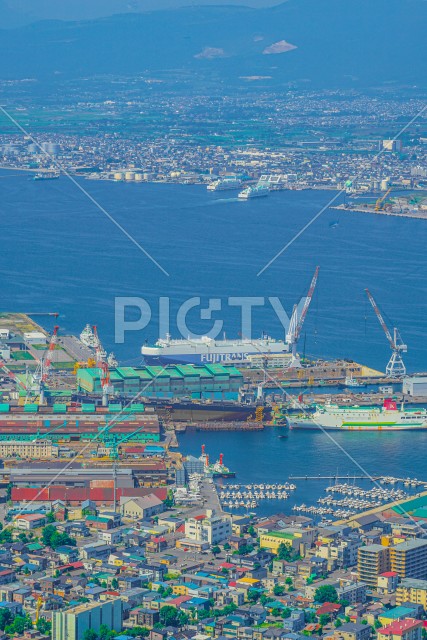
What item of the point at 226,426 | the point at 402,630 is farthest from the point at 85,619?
the point at 226,426

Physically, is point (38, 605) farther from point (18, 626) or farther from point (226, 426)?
point (226, 426)

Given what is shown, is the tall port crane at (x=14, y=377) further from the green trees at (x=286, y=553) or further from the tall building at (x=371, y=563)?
the tall building at (x=371, y=563)

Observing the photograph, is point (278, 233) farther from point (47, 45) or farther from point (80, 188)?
point (47, 45)

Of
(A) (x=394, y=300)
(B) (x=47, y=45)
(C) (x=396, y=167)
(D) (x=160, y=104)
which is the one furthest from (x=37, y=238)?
(B) (x=47, y=45)

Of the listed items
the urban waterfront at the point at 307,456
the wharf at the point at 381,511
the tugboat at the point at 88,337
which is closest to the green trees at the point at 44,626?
the wharf at the point at 381,511

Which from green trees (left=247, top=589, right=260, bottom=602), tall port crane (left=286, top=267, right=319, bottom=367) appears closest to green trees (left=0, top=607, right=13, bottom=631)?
green trees (left=247, top=589, right=260, bottom=602)
